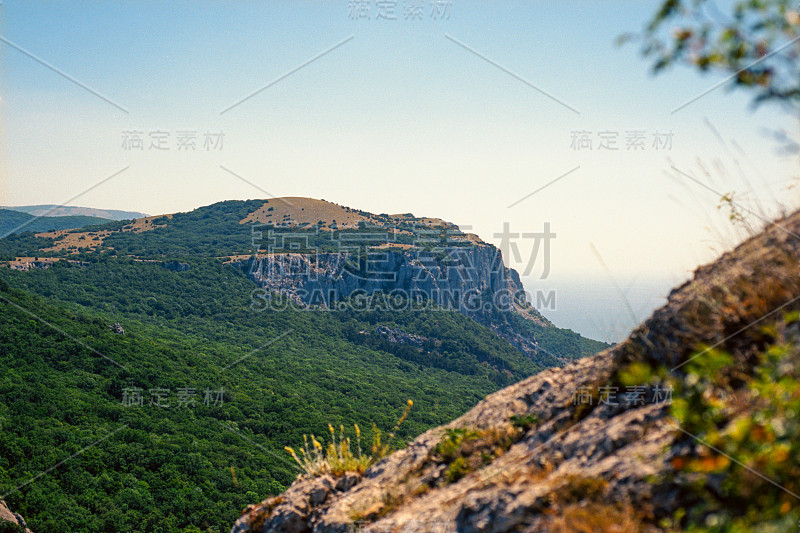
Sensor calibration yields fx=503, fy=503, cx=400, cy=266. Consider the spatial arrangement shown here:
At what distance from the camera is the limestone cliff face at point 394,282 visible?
78.8m

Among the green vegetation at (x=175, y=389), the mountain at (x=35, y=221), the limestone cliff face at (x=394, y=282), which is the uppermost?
the mountain at (x=35, y=221)

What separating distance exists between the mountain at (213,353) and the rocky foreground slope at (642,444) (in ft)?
2.96

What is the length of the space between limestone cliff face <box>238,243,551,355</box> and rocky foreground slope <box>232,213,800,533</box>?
72436mm

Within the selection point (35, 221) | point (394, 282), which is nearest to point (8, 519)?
point (394, 282)

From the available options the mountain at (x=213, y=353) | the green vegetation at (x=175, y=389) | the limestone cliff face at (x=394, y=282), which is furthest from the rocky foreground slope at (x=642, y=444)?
the limestone cliff face at (x=394, y=282)

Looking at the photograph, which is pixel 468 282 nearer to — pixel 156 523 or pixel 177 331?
pixel 177 331

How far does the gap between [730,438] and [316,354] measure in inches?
2578

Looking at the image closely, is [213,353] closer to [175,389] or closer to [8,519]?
[175,389]

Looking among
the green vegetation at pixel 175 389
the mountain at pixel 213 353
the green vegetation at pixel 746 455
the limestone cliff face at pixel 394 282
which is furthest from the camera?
the limestone cliff face at pixel 394 282

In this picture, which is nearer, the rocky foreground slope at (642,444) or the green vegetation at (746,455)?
the green vegetation at (746,455)

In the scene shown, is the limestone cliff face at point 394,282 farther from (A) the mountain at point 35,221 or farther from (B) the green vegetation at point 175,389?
(A) the mountain at point 35,221

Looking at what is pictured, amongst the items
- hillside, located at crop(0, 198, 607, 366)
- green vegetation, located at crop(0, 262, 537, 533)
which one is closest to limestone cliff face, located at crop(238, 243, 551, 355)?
hillside, located at crop(0, 198, 607, 366)

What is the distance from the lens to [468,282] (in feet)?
325

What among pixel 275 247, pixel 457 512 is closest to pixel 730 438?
pixel 457 512
